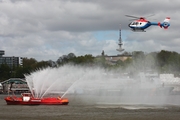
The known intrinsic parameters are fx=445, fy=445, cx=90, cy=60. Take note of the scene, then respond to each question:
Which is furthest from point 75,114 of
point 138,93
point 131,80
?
point 131,80

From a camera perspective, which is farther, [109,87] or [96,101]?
[109,87]

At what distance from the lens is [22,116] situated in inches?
3172

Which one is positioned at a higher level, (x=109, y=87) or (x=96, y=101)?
(x=109, y=87)

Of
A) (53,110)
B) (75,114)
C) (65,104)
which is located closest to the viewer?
(75,114)

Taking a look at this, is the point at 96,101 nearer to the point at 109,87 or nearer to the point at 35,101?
the point at 35,101

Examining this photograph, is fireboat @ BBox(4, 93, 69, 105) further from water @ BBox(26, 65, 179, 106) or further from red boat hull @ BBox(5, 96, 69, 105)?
water @ BBox(26, 65, 179, 106)

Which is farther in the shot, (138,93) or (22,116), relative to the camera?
(138,93)

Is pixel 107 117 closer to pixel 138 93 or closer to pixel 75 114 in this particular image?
pixel 75 114

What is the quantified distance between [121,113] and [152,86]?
301 feet

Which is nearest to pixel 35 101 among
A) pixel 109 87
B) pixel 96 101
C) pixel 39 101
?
pixel 39 101

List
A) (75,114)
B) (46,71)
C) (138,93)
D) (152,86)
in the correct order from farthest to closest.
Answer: (152,86)
(138,93)
(46,71)
(75,114)

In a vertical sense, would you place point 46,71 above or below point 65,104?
above

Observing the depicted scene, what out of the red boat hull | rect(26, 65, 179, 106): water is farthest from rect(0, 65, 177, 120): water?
the red boat hull

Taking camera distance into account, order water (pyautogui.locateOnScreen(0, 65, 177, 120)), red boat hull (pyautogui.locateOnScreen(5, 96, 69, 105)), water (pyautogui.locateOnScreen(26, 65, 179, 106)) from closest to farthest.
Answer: water (pyautogui.locateOnScreen(0, 65, 177, 120)), red boat hull (pyautogui.locateOnScreen(5, 96, 69, 105)), water (pyautogui.locateOnScreen(26, 65, 179, 106))
